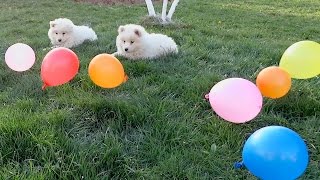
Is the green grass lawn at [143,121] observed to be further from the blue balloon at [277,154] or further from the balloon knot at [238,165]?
the blue balloon at [277,154]

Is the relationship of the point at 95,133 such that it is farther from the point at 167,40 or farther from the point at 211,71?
the point at 167,40

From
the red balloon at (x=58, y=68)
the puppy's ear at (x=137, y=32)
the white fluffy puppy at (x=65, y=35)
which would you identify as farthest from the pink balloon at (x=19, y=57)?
the white fluffy puppy at (x=65, y=35)

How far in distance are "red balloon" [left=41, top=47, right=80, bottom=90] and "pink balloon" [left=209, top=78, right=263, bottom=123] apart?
1736mm

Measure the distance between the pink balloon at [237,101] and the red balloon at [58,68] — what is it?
1.74 m

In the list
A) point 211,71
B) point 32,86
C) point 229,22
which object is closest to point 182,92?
point 211,71

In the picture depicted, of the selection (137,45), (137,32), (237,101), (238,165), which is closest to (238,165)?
(238,165)

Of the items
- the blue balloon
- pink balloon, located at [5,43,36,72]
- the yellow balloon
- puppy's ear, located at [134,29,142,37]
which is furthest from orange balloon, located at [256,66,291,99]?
pink balloon, located at [5,43,36,72]

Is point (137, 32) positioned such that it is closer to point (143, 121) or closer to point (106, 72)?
point (106, 72)

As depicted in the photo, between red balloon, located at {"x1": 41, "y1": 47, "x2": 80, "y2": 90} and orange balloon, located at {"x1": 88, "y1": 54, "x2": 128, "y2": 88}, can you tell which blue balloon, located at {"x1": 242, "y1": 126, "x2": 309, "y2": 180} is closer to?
orange balloon, located at {"x1": 88, "y1": 54, "x2": 128, "y2": 88}

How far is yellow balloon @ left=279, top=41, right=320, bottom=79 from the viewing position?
13.9 ft

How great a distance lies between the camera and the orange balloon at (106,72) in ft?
13.6

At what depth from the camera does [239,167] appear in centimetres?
303

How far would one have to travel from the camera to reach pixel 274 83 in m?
Answer: 3.91

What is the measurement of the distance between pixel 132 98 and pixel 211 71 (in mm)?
1462
